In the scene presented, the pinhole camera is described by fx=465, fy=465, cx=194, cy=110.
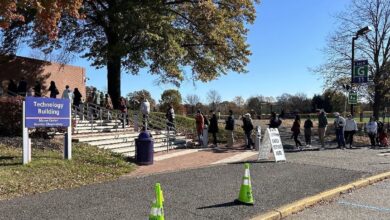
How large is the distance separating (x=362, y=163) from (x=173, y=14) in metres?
14.0

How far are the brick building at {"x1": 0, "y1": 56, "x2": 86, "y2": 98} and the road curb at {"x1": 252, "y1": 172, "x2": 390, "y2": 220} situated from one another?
65.9 feet

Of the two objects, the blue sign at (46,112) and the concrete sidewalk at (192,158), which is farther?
the concrete sidewalk at (192,158)

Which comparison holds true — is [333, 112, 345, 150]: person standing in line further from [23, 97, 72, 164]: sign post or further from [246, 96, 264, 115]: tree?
[246, 96, 264, 115]: tree

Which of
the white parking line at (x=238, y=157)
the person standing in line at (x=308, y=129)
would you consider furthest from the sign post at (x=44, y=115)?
the person standing in line at (x=308, y=129)

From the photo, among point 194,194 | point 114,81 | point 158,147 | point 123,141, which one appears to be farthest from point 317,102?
point 194,194

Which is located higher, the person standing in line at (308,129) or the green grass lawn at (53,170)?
the person standing in line at (308,129)

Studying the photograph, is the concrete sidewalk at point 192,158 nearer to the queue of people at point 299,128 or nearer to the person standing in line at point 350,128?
the queue of people at point 299,128

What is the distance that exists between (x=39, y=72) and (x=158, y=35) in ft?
30.6

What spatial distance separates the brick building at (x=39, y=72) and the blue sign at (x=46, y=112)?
14.0m

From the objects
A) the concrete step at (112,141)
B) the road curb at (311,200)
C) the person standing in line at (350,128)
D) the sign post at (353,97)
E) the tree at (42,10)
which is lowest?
the road curb at (311,200)

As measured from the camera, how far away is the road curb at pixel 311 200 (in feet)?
25.9

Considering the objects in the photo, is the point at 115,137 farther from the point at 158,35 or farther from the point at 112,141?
the point at 158,35

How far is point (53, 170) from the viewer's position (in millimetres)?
11148

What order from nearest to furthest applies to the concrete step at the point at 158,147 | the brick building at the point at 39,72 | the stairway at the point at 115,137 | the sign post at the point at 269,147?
1. the sign post at the point at 269,147
2. the stairway at the point at 115,137
3. the concrete step at the point at 158,147
4. the brick building at the point at 39,72
